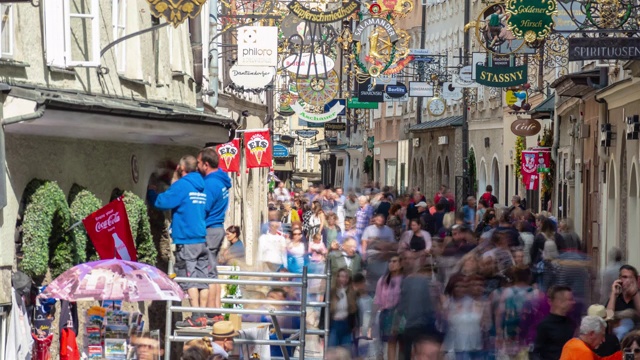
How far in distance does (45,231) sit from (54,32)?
1.76 metres

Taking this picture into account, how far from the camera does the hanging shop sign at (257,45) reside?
28.2 m

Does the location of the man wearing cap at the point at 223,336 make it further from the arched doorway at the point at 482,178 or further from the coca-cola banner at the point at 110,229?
the arched doorway at the point at 482,178

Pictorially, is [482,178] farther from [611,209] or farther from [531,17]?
[531,17]

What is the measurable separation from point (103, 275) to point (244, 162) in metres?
23.0

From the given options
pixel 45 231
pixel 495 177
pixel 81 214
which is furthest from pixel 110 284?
pixel 495 177

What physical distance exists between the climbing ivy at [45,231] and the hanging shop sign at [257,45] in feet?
51.6

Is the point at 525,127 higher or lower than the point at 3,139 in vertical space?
higher

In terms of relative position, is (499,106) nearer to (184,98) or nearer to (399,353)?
(184,98)

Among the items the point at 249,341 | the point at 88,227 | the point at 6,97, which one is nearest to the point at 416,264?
the point at 249,341

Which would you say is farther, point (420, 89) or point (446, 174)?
point (446, 174)

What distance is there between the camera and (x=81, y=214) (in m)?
13.3

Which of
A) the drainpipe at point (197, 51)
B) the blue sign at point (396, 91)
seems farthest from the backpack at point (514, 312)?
the blue sign at point (396, 91)

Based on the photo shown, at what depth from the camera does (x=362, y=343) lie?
15875 mm

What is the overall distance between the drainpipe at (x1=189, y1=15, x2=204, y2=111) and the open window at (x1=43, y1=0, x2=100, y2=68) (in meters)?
7.93
